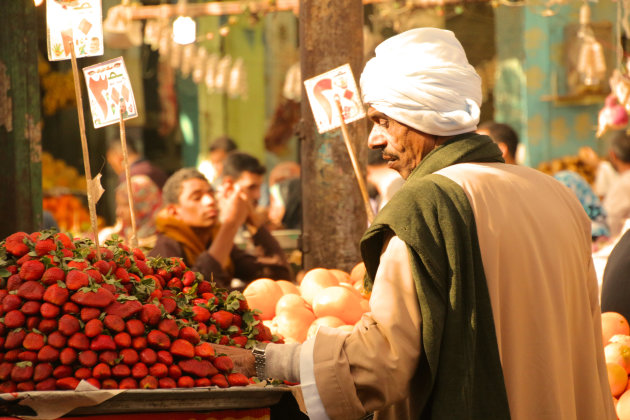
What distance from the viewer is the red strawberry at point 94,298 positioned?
2188mm

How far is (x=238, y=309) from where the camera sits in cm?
271

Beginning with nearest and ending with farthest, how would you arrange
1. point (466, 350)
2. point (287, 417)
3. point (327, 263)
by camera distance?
point (466, 350)
point (287, 417)
point (327, 263)

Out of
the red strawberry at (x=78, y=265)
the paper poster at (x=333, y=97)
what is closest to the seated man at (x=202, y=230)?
the paper poster at (x=333, y=97)

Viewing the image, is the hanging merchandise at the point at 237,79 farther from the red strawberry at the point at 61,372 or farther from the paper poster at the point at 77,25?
the red strawberry at the point at 61,372

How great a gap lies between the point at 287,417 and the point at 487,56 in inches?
435

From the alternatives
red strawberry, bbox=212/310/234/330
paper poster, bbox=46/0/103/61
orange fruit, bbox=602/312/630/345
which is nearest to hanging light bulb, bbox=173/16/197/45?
paper poster, bbox=46/0/103/61

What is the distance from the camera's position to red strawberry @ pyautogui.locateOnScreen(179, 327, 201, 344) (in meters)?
2.29

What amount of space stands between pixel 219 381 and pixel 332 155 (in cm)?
227

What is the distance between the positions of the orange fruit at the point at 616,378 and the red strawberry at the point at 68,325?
2.05 metres

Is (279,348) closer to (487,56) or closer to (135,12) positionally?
(135,12)

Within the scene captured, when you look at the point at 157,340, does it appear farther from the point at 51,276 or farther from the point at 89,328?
the point at 51,276

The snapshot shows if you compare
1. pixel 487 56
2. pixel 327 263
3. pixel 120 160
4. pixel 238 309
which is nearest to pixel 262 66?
pixel 487 56

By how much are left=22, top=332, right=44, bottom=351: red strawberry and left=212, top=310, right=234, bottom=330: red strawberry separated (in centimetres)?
58

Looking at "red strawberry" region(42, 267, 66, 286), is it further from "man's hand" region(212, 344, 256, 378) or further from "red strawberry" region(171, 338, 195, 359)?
"man's hand" region(212, 344, 256, 378)
